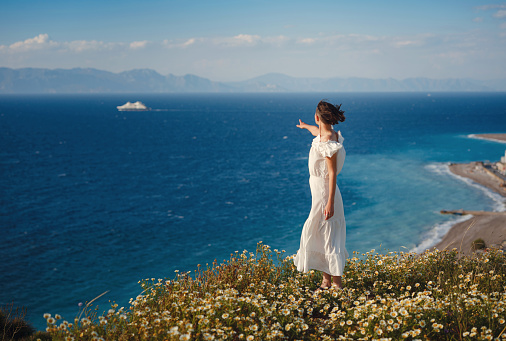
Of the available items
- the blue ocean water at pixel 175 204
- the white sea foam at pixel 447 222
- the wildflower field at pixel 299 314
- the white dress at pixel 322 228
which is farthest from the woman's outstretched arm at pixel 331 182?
the white sea foam at pixel 447 222

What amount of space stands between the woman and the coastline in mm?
2884

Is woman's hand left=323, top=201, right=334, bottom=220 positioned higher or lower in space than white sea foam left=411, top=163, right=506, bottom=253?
higher

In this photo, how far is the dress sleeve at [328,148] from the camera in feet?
20.6

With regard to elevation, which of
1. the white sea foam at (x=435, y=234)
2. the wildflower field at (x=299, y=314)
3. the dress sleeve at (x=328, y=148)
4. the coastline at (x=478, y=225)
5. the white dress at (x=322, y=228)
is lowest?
the white sea foam at (x=435, y=234)

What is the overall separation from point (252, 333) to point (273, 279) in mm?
2537

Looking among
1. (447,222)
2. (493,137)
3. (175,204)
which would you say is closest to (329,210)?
(447,222)

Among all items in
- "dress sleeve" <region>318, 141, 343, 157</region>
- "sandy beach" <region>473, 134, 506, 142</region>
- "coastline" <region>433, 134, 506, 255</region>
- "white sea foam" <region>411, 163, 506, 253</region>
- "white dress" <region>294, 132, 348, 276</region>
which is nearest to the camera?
"dress sleeve" <region>318, 141, 343, 157</region>

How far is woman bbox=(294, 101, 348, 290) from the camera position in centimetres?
642

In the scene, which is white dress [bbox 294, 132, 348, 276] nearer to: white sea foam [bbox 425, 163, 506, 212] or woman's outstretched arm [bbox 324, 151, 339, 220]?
woman's outstretched arm [bbox 324, 151, 339, 220]

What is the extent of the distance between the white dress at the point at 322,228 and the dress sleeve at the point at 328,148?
17 mm

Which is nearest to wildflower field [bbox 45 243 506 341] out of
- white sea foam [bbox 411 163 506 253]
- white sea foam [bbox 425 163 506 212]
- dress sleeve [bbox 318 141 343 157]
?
dress sleeve [bbox 318 141 343 157]

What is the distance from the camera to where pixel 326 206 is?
656 centimetres

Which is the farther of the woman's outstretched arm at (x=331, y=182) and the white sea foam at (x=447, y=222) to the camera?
the white sea foam at (x=447, y=222)

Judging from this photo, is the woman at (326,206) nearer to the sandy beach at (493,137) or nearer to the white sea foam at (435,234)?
the white sea foam at (435,234)
